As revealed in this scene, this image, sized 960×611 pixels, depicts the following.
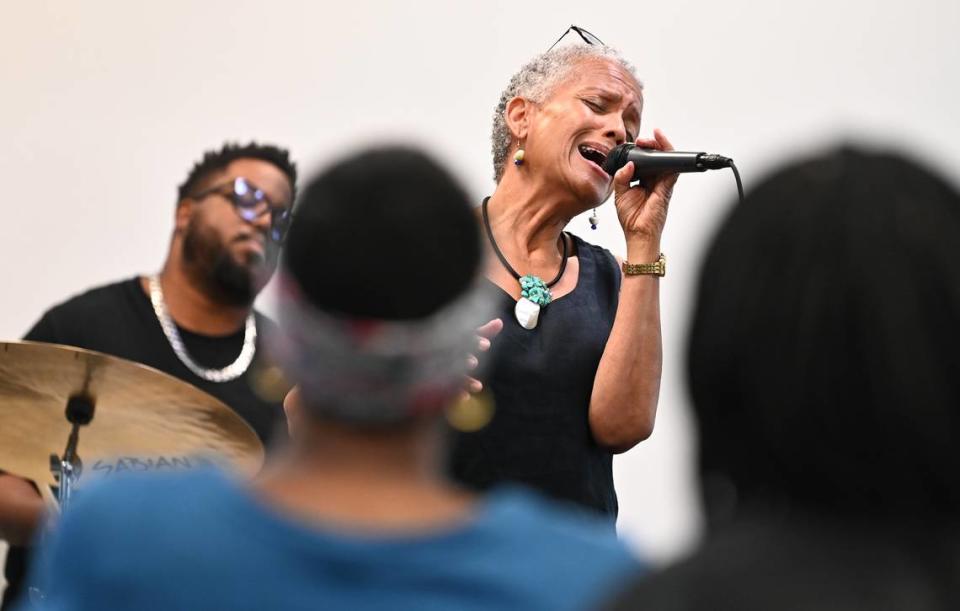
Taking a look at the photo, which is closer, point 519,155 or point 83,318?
point 83,318

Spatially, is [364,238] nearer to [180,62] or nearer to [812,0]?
[180,62]

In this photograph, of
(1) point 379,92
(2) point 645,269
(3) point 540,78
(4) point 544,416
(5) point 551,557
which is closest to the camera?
(5) point 551,557

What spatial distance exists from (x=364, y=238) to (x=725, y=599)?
345 mm

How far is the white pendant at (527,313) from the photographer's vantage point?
2.37m

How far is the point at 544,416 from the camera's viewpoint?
7.60 feet

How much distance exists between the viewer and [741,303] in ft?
2.95

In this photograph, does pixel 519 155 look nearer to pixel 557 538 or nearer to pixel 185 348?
pixel 185 348

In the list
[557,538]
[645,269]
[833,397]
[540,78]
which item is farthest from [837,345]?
[540,78]

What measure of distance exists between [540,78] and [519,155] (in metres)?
0.16

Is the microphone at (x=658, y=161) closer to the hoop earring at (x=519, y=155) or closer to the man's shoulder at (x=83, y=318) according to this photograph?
the hoop earring at (x=519, y=155)

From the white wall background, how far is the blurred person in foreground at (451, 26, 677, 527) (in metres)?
0.69

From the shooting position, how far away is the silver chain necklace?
95.0 inches

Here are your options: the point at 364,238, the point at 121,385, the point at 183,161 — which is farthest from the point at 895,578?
the point at 183,161

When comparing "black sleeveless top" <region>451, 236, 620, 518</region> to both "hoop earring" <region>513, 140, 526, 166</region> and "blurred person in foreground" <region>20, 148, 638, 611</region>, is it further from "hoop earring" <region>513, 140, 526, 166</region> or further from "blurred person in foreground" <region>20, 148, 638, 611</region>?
"blurred person in foreground" <region>20, 148, 638, 611</region>
